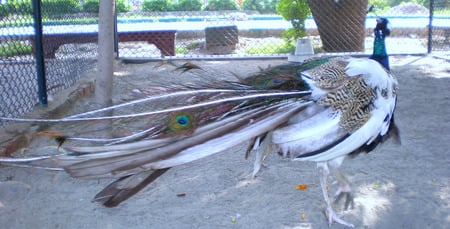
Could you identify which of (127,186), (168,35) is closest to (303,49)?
(168,35)

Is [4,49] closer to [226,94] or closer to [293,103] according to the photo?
[226,94]

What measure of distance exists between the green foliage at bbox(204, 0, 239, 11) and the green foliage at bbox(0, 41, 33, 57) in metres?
12.1

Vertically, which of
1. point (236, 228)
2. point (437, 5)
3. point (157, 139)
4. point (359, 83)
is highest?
point (437, 5)

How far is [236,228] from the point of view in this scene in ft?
10.7

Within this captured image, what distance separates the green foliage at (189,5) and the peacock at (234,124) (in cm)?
1431

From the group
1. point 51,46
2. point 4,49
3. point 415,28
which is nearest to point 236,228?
point 4,49

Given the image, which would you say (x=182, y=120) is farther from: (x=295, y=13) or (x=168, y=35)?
(x=295, y=13)

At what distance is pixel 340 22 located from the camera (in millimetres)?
10125

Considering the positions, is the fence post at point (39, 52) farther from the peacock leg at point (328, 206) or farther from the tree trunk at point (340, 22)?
the tree trunk at point (340, 22)

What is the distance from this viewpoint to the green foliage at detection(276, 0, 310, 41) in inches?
401

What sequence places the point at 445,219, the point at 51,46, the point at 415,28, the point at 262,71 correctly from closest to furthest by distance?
the point at 445,219 → the point at 262,71 → the point at 51,46 → the point at 415,28

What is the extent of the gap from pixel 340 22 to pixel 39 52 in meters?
6.62

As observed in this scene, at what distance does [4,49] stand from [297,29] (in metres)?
6.55

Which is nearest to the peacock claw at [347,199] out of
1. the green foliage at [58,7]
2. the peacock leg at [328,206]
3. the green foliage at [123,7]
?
the peacock leg at [328,206]
